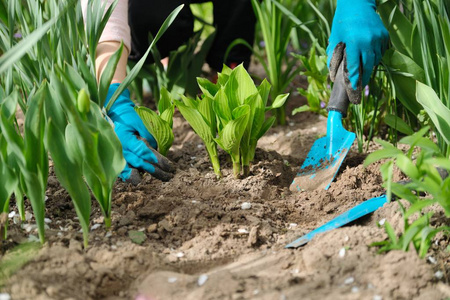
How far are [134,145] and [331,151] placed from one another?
0.68 metres

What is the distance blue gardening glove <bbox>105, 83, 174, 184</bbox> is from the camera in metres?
1.89

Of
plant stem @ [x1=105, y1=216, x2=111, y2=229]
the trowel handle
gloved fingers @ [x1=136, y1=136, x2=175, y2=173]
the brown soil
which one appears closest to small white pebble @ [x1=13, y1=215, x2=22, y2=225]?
the brown soil

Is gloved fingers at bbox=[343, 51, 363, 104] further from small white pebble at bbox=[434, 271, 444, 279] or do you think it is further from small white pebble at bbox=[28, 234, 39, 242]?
small white pebble at bbox=[28, 234, 39, 242]

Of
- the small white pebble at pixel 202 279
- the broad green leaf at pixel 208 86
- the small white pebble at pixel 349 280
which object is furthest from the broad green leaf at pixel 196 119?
the small white pebble at pixel 349 280

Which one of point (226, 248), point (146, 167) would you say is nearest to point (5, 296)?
point (226, 248)

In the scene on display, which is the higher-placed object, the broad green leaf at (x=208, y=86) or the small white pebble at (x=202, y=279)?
the broad green leaf at (x=208, y=86)

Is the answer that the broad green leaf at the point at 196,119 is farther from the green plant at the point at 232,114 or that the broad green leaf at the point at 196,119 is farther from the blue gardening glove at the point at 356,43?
the blue gardening glove at the point at 356,43

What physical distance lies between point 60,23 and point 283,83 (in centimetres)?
132

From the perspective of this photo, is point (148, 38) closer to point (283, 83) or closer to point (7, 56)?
point (283, 83)

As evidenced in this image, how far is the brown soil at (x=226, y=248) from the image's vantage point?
1288 mm

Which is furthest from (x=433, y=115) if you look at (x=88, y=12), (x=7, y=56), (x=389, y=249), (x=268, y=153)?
(x=7, y=56)

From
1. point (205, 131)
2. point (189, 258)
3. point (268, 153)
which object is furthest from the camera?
point (268, 153)

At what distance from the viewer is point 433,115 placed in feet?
5.26

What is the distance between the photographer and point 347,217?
1.61 metres
